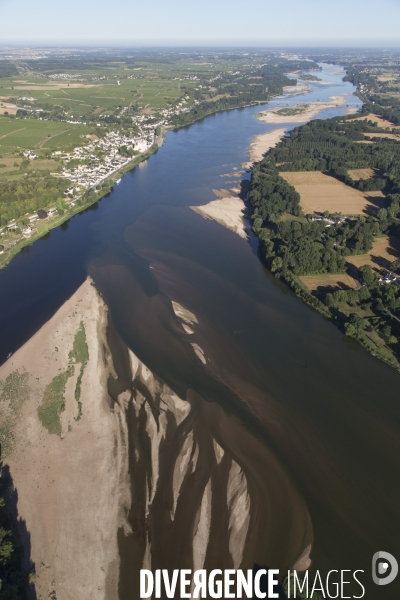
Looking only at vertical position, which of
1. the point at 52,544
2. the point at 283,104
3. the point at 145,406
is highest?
the point at 283,104

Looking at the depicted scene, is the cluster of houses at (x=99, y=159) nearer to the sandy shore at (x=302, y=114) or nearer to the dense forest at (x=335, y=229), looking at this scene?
the dense forest at (x=335, y=229)

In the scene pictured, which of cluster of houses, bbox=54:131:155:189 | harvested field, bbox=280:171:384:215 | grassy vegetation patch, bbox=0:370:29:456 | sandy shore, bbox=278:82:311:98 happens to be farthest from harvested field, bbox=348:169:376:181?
sandy shore, bbox=278:82:311:98

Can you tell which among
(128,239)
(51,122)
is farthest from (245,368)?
(51,122)

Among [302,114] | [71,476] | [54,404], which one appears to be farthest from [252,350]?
[302,114]

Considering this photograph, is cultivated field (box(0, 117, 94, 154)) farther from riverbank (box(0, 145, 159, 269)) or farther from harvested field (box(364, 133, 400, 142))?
harvested field (box(364, 133, 400, 142))

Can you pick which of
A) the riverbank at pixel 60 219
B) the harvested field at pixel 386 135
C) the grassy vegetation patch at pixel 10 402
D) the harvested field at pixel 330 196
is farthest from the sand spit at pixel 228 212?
the harvested field at pixel 386 135

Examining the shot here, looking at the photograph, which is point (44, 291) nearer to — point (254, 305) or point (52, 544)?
point (254, 305)
